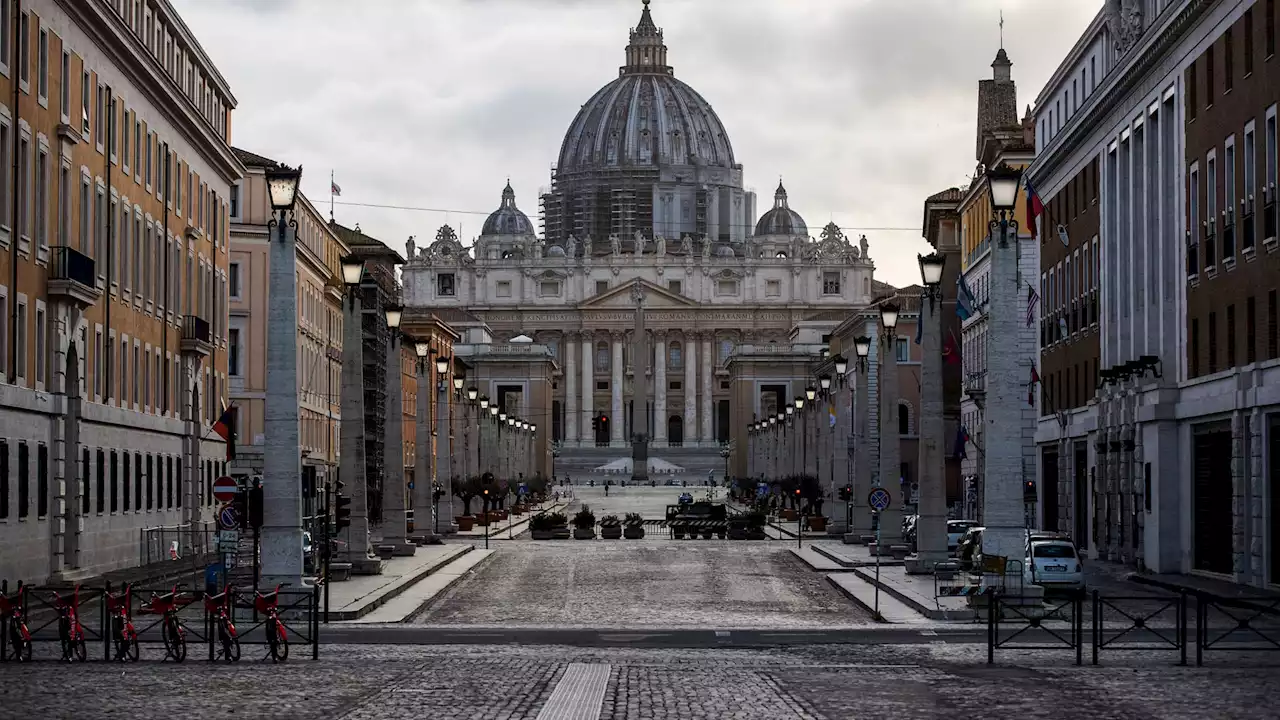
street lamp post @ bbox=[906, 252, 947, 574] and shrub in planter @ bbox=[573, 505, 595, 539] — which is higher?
street lamp post @ bbox=[906, 252, 947, 574]

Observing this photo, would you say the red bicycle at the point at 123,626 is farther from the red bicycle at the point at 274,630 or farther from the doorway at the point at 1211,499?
the doorway at the point at 1211,499

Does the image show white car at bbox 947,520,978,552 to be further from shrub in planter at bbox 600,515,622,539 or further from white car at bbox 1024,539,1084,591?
shrub in planter at bbox 600,515,622,539

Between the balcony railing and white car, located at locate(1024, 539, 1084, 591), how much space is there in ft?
91.2

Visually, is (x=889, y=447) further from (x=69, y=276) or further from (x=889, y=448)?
(x=69, y=276)

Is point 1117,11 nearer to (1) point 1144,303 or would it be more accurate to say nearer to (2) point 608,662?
(1) point 1144,303

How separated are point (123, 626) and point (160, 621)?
3.99m

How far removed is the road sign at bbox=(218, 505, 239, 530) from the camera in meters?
34.1

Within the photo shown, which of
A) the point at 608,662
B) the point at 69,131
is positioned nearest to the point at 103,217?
the point at 69,131

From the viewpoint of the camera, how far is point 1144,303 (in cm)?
5388

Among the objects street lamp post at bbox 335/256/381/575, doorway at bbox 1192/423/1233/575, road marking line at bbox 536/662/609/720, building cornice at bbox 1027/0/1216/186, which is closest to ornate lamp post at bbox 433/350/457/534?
building cornice at bbox 1027/0/1216/186

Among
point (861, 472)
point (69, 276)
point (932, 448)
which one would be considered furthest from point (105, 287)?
point (861, 472)

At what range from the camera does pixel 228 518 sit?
113 ft

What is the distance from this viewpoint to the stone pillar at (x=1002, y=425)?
33.6 m

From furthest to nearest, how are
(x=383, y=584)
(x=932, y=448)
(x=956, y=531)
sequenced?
(x=956, y=531), (x=932, y=448), (x=383, y=584)
